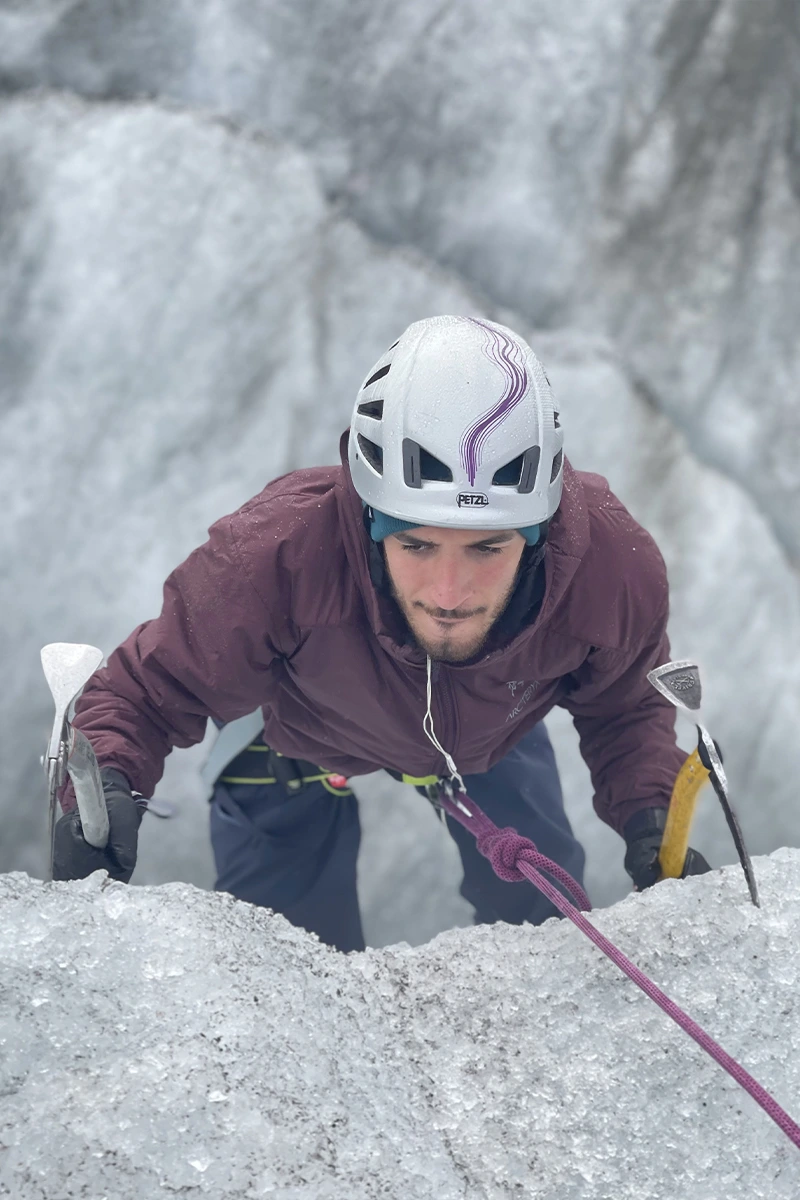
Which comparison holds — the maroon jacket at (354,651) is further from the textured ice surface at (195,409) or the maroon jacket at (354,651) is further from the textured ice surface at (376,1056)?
the textured ice surface at (195,409)

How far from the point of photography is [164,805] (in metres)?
2.00

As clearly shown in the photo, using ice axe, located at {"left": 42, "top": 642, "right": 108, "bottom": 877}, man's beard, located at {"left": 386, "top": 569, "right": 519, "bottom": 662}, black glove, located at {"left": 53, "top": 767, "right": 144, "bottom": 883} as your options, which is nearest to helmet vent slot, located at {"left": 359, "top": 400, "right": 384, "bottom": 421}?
man's beard, located at {"left": 386, "top": 569, "right": 519, "bottom": 662}

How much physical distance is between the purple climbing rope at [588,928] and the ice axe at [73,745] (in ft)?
1.69

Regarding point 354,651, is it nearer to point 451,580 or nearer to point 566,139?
point 451,580

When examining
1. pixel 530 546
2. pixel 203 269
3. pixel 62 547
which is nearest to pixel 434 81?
pixel 203 269

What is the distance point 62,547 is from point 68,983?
6.46 feet

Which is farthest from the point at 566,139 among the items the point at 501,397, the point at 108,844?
the point at 108,844

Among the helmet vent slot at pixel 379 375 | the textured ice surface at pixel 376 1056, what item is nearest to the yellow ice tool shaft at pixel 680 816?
the textured ice surface at pixel 376 1056

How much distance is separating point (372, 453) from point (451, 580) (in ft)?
0.76

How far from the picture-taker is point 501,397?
1.35 m

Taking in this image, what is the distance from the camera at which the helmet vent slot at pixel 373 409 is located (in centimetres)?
142

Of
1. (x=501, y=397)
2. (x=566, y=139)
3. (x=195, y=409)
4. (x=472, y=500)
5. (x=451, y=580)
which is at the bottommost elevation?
(x=195, y=409)

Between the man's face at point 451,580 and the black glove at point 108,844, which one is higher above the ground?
the man's face at point 451,580

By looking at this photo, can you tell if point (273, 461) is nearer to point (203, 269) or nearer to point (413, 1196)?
point (203, 269)
